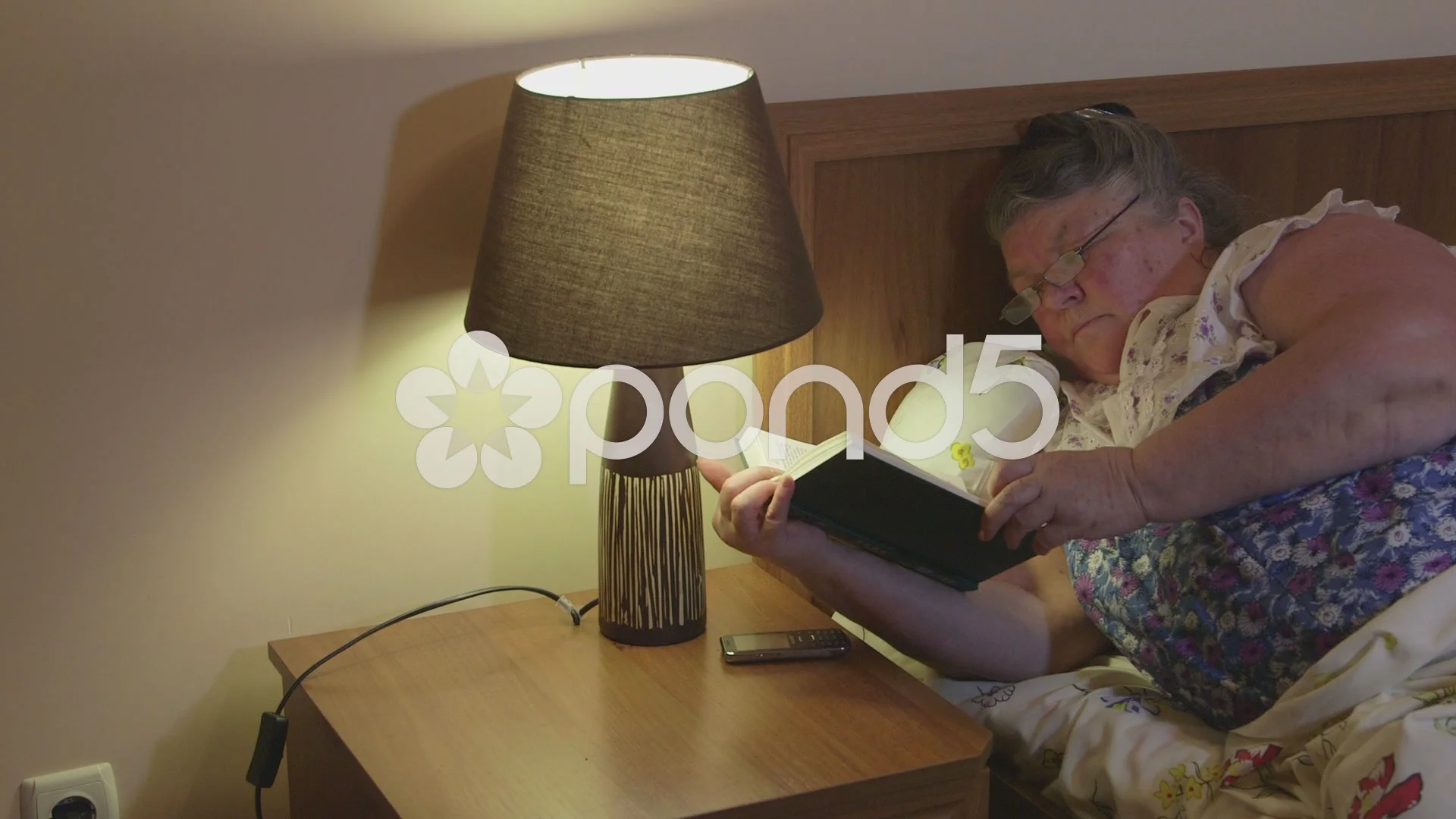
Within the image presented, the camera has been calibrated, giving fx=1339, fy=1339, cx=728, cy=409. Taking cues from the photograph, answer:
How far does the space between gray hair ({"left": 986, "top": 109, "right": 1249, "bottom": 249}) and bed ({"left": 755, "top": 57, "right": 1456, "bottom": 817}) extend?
92 millimetres

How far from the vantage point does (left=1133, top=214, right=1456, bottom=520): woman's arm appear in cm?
122

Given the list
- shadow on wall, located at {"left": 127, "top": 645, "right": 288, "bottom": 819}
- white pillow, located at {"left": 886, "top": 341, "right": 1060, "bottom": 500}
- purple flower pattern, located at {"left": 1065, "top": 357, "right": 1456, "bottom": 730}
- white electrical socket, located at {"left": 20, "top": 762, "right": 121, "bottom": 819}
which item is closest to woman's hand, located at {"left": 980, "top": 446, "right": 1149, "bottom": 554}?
purple flower pattern, located at {"left": 1065, "top": 357, "right": 1456, "bottom": 730}

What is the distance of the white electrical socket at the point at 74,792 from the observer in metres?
1.37

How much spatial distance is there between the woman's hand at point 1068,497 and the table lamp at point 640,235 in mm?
252

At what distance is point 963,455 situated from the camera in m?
1.54

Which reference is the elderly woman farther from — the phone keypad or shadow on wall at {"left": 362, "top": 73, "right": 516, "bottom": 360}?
shadow on wall at {"left": 362, "top": 73, "right": 516, "bottom": 360}

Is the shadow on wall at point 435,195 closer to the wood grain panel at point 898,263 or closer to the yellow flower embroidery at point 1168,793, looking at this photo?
the wood grain panel at point 898,263

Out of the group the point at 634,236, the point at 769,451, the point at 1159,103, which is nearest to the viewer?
the point at 634,236

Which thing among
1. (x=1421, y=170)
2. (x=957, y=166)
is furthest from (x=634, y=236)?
(x=1421, y=170)

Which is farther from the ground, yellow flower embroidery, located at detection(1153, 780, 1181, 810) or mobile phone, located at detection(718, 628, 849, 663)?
mobile phone, located at detection(718, 628, 849, 663)

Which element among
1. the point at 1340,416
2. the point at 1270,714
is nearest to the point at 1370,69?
the point at 1340,416

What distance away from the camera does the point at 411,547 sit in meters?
1.52

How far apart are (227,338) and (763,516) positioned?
1.91ft

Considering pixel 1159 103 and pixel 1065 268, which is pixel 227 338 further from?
pixel 1159 103
